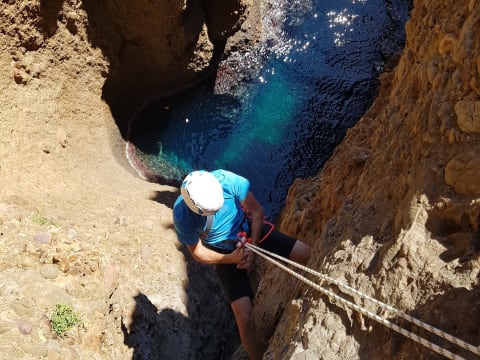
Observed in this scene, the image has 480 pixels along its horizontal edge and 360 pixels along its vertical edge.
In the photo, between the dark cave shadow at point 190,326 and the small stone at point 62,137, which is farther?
the small stone at point 62,137

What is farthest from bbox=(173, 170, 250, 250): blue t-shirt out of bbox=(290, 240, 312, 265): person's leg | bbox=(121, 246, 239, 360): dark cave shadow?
bbox=(121, 246, 239, 360): dark cave shadow

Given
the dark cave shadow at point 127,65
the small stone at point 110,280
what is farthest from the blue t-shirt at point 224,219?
the dark cave shadow at point 127,65

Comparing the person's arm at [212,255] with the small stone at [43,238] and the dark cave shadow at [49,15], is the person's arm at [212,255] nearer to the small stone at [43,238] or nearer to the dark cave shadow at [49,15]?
the small stone at [43,238]

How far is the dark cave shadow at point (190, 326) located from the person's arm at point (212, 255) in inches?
70.1

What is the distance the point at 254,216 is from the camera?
4098 millimetres

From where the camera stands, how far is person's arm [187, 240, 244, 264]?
12.6 feet

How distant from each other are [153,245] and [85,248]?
8.05ft

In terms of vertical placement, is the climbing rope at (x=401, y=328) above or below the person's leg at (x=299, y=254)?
above

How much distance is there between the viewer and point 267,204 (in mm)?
9758

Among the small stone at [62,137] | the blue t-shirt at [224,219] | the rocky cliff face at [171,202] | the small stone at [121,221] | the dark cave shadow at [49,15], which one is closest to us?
the rocky cliff face at [171,202]

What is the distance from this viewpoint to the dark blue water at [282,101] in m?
10.4

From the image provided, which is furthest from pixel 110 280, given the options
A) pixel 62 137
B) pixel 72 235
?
pixel 62 137

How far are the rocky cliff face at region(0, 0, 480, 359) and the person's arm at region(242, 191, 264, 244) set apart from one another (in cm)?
55

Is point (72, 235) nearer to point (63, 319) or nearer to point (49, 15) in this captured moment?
point (63, 319)
